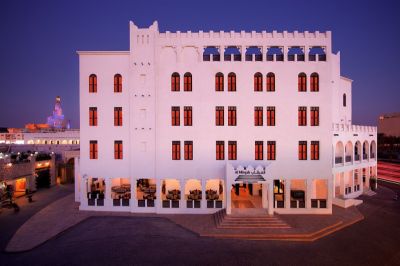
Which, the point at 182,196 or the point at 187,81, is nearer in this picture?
the point at 182,196

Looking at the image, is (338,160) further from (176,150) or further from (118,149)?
(118,149)

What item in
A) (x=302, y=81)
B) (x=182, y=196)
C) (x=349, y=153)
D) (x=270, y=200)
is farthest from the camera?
(x=349, y=153)

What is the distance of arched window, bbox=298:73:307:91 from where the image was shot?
21.7 m

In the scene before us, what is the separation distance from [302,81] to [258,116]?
16.0ft

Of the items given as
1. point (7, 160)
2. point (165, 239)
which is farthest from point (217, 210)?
point (7, 160)

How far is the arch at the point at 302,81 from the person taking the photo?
71.1ft

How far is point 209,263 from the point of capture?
1321 centimetres

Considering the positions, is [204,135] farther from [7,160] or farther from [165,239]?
[7,160]

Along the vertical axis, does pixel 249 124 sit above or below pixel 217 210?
above

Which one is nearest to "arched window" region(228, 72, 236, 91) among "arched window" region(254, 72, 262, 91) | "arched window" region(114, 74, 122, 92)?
"arched window" region(254, 72, 262, 91)

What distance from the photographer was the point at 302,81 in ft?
71.4

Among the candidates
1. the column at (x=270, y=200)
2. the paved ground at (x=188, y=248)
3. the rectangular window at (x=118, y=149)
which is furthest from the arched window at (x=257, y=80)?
the rectangular window at (x=118, y=149)

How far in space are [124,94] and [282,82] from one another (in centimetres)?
1378

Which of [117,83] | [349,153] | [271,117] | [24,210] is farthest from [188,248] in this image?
[349,153]
